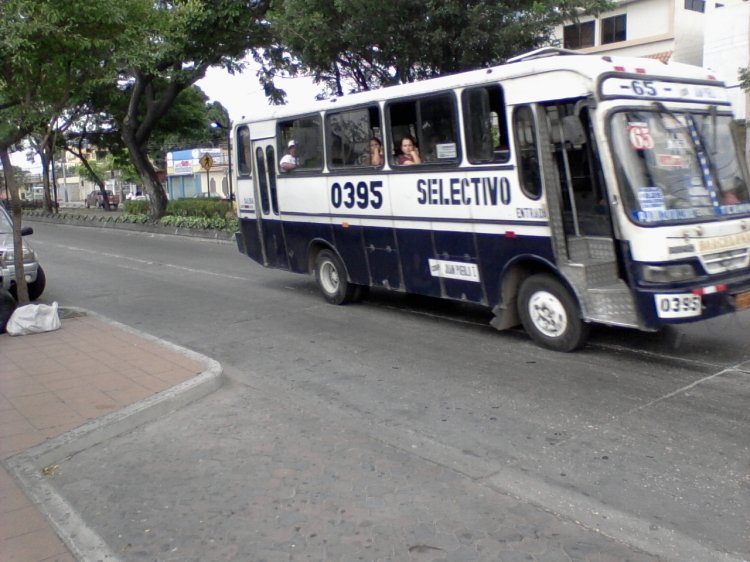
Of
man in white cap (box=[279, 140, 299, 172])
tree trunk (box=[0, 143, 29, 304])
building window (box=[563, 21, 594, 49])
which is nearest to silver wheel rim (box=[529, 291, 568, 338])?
man in white cap (box=[279, 140, 299, 172])

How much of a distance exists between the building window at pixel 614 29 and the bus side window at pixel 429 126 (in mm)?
22781

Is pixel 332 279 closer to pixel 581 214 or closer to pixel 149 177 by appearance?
pixel 581 214

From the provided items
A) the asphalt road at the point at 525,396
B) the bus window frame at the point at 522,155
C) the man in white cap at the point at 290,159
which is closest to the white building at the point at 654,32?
the man in white cap at the point at 290,159

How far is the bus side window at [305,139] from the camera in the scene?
10406 mm

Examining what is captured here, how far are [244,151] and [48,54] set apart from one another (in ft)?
11.0

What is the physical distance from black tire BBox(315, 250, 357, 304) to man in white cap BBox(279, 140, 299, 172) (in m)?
1.37

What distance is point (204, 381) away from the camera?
6699 millimetres

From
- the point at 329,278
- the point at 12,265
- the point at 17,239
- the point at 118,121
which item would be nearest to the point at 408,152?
the point at 329,278

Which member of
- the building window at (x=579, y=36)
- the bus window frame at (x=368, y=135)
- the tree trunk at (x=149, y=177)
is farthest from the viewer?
the building window at (x=579, y=36)

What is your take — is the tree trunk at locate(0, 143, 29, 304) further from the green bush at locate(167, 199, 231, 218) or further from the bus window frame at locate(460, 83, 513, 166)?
the green bush at locate(167, 199, 231, 218)

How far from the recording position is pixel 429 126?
28.2ft

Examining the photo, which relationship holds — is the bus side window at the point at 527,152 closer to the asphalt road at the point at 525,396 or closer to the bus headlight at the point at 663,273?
the bus headlight at the point at 663,273

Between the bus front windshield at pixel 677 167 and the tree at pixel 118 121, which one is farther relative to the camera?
the tree at pixel 118 121

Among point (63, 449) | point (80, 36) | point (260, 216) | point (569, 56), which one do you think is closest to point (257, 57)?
point (260, 216)
